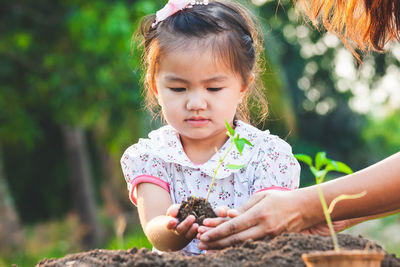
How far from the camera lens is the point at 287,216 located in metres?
2.32

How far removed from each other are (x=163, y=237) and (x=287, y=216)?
0.60 meters

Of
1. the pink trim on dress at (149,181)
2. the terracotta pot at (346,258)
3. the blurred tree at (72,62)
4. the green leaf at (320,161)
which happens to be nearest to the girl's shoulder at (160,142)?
the pink trim on dress at (149,181)

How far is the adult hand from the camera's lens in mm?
2260

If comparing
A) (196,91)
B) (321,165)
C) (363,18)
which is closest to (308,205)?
(321,165)

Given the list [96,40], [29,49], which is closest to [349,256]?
[96,40]

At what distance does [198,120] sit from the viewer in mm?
2938

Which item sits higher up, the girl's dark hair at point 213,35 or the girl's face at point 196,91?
the girl's dark hair at point 213,35

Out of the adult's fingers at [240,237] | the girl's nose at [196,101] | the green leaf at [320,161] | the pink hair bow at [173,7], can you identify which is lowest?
the adult's fingers at [240,237]

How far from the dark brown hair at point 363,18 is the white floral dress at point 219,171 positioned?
0.73 m

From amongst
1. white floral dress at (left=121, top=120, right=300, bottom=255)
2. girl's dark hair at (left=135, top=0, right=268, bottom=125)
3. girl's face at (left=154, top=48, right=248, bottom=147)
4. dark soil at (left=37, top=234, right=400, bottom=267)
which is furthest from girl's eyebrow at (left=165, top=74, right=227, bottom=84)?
dark soil at (left=37, top=234, right=400, bottom=267)

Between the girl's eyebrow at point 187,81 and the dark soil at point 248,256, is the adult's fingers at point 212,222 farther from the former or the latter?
the girl's eyebrow at point 187,81

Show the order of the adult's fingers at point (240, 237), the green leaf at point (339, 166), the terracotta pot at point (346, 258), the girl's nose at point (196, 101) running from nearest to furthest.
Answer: the terracotta pot at point (346, 258) < the green leaf at point (339, 166) < the adult's fingers at point (240, 237) < the girl's nose at point (196, 101)

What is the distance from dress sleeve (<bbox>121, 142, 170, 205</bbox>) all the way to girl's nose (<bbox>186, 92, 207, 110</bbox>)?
1.41ft

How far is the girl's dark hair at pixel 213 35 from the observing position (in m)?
2.98
